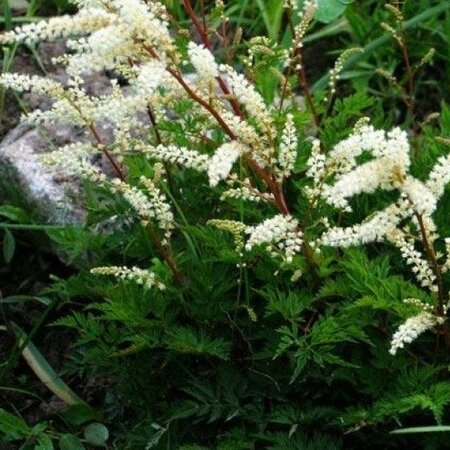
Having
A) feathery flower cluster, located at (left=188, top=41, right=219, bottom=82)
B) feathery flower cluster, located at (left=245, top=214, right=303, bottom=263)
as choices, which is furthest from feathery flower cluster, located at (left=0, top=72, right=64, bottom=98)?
feathery flower cluster, located at (left=245, top=214, right=303, bottom=263)

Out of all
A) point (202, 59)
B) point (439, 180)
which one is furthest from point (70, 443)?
point (439, 180)

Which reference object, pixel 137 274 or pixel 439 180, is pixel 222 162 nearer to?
pixel 439 180

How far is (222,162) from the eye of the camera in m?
2.62

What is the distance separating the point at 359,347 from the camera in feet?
10.6

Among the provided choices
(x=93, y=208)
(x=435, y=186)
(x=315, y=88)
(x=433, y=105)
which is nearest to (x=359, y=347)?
(x=435, y=186)

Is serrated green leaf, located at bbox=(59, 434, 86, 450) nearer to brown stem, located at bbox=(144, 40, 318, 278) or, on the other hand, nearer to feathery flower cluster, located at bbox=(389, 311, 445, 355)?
brown stem, located at bbox=(144, 40, 318, 278)

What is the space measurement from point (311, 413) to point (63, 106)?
125 cm

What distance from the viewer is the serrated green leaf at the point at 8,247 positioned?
14.6 ft

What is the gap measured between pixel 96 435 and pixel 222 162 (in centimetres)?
151

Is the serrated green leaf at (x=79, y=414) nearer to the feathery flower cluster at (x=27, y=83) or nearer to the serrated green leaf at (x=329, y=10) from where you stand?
the feathery flower cluster at (x=27, y=83)

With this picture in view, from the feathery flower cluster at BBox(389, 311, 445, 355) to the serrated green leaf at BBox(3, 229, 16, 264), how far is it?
212cm

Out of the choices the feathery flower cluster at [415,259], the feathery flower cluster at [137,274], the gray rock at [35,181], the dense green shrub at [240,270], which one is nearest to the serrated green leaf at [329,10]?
the dense green shrub at [240,270]

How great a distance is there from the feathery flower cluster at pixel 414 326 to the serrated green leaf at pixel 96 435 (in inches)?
53.1

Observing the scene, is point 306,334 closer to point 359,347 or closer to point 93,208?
point 359,347
